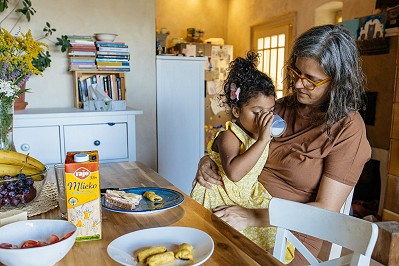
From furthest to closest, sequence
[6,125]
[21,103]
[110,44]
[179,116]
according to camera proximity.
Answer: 1. [179,116]
2. [110,44]
3. [21,103]
4. [6,125]

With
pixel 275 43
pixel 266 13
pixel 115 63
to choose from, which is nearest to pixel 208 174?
pixel 115 63

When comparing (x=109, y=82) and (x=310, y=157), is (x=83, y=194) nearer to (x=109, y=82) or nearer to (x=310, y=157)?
(x=310, y=157)

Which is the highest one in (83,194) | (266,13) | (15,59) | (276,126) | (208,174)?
(266,13)

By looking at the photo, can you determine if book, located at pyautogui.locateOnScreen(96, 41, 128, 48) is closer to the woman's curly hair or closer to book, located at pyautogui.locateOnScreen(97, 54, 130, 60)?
book, located at pyautogui.locateOnScreen(97, 54, 130, 60)

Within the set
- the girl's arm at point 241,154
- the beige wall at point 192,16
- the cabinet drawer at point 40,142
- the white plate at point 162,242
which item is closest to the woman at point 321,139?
the girl's arm at point 241,154

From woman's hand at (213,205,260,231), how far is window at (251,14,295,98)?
11.8 ft

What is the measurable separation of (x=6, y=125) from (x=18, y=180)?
312 millimetres

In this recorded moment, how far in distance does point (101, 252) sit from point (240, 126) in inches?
32.7

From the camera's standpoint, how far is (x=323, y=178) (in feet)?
4.38

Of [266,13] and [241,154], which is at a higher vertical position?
[266,13]

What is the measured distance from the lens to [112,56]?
2742 millimetres

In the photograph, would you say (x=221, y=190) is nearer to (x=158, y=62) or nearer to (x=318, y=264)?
(x=318, y=264)

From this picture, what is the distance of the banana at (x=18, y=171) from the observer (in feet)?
3.25

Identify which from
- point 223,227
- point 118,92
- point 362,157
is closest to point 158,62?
point 118,92
